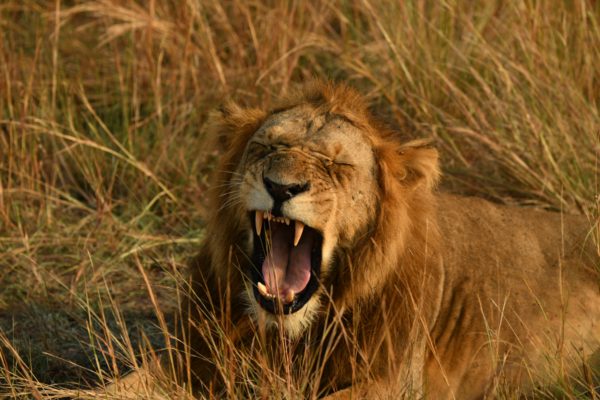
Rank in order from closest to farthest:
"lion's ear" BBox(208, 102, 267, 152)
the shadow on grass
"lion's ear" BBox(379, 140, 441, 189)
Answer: "lion's ear" BBox(379, 140, 441, 189) < "lion's ear" BBox(208, 102, 267, 152) < the shadow on grass

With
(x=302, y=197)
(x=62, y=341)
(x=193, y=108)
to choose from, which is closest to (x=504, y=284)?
(x=302, y=197)

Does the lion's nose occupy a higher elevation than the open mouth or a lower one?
higher

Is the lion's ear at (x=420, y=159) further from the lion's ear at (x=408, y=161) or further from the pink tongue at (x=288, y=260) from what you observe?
the pink tongue at (x=288, y=260)

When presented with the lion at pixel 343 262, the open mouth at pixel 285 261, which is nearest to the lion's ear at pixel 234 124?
the lion at pixel 343 262

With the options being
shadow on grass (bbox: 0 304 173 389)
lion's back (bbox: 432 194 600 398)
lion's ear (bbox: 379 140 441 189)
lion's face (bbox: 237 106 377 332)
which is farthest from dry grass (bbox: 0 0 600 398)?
lion's ear (bbox: 379 140 441 189)

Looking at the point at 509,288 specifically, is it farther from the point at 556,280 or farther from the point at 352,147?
the point at 352,147

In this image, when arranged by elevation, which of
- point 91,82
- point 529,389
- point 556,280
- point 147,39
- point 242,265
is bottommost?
point 529,389

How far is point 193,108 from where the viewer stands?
6.02 meters

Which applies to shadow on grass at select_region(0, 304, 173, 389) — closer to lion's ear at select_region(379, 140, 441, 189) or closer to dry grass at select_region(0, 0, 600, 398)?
dry grass at select_region(0, 0, 600, 398)

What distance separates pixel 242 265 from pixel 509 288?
4.76 ft

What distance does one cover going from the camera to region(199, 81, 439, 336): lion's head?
9.69 ft

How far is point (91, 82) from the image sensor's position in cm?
655

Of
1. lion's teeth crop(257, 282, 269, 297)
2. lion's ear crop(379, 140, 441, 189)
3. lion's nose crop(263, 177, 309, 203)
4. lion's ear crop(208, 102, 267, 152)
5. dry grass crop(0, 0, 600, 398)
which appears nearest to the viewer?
lion's nose crop(263, 177, 309, 203)

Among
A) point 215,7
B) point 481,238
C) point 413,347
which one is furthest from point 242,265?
point 215,7
